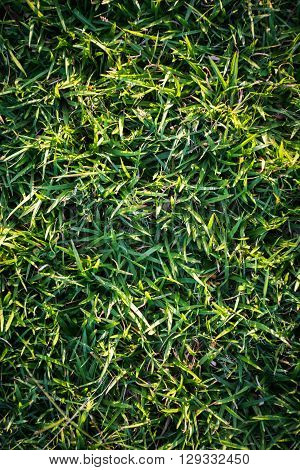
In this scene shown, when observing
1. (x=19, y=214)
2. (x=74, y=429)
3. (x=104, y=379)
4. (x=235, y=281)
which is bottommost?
(x=74, y=429)

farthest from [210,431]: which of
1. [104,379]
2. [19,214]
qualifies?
[19,214]

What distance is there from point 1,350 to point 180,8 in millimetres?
1373

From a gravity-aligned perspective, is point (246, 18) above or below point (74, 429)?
above

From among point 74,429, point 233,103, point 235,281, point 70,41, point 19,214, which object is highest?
point 70,41

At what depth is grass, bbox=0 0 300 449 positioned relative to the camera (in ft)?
6.23

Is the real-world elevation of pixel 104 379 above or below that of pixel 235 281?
below

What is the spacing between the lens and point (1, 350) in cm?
193

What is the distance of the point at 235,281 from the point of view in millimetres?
1939

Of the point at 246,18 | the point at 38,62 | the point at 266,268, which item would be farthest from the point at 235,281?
the point at 38,62

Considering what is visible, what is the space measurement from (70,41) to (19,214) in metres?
0.65

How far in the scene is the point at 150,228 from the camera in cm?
193

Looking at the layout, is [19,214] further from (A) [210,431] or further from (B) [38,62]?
(A) [210,431]

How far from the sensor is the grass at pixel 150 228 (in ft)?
6.23

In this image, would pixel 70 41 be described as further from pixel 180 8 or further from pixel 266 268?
pixel 266 268
